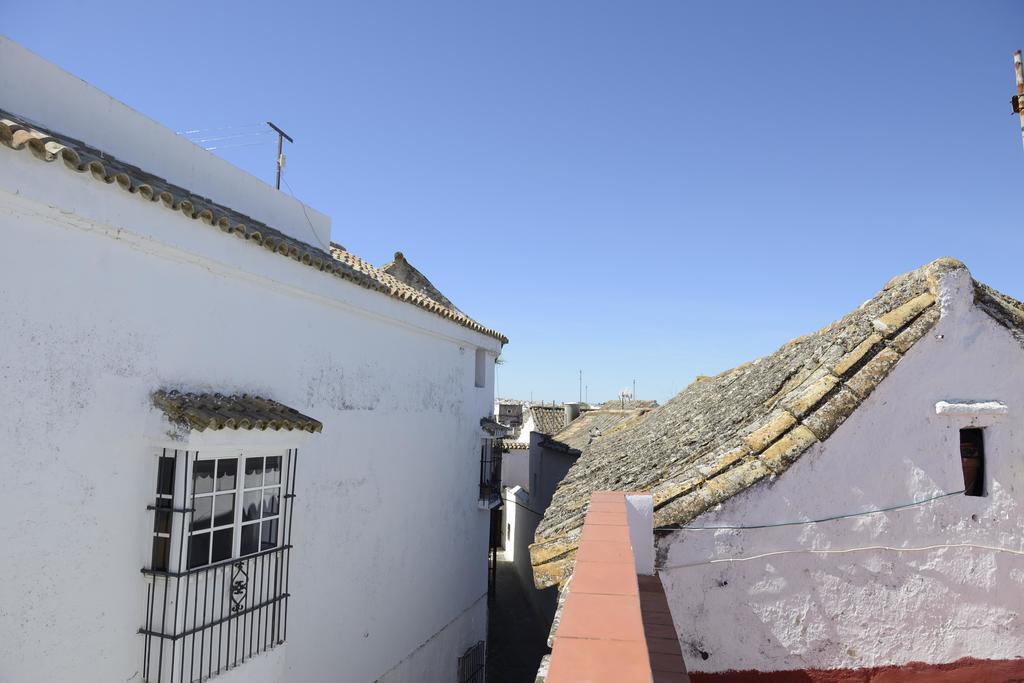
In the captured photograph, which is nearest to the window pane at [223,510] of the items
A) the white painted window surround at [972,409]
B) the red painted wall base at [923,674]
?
the red painted wall base at [923,674]

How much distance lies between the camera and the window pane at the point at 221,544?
5914 millimetres

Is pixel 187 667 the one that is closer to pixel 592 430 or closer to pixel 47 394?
pixel 47 394

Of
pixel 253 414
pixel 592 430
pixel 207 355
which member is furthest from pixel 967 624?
pixel 592 430

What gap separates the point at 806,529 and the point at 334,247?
365 inches

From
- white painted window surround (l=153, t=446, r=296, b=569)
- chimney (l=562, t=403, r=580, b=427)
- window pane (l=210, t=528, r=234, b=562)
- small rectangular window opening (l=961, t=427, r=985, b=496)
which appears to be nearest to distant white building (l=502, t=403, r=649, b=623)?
chimney (l=562, t=403, r=580, b=427)

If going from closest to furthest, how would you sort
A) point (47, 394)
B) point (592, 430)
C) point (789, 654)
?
1. point (789, 654)
2. point (47, 394)
3. point (592, 430)

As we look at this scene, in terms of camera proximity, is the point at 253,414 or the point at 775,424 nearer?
the point at 775,424

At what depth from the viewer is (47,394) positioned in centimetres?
466

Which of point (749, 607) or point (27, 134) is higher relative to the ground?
point (27, 134)

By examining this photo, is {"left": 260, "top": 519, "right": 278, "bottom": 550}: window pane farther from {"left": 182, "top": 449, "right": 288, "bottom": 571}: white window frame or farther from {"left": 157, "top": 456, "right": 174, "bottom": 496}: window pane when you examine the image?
{"left": 157, "top": 456, "right": 174, "bottom": 496}: window pane

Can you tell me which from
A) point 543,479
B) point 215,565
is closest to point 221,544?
point 215,565

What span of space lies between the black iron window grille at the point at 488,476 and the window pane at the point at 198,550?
859 cm

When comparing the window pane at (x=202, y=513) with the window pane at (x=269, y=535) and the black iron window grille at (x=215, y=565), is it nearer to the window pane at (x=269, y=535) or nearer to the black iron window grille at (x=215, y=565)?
the black iron window grille at (x=215, y=565)

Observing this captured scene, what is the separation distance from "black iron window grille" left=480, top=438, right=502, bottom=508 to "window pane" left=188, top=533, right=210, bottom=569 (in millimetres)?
8585
